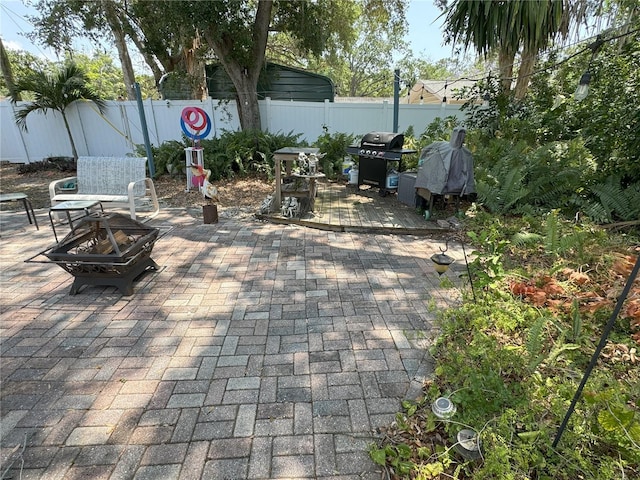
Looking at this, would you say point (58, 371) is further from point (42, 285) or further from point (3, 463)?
point (42, 285)

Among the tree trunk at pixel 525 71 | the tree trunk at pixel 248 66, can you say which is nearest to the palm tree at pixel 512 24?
the tree trunk at pixel 525 71

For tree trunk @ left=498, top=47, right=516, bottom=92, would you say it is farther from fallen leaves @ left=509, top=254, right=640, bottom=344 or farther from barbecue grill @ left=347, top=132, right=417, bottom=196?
fallen leaves @ left=509, top=254, right=640, bottom=344

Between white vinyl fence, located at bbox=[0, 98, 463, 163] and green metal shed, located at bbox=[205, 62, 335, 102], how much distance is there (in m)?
1.75

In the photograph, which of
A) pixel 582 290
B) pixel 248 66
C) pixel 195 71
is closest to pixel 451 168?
pixel 582 290

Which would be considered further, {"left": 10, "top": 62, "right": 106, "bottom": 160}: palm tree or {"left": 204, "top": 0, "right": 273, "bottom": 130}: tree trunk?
{"left": 10, "top": 62, "right": 106, "bottom": 160}: palm tree

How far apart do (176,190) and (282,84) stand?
566cm

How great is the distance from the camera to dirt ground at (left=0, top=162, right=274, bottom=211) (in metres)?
6.48

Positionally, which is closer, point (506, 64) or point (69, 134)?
point (506, 64)

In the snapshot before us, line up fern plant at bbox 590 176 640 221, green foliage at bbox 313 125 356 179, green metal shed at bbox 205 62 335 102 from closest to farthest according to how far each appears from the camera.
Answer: fern plant at bbox 590 176 640 221 → green foliage at bbox 313 125 356 179 → green metal shed at bbox 205 62 335 102

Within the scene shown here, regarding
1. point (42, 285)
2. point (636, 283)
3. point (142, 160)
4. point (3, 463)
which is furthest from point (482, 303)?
point (142, 160)

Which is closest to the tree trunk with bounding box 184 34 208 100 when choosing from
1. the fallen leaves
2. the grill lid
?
the grill lid

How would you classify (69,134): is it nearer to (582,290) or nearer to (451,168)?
(451,168)

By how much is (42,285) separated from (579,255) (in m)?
5.52

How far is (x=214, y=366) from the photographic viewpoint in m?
2.29
